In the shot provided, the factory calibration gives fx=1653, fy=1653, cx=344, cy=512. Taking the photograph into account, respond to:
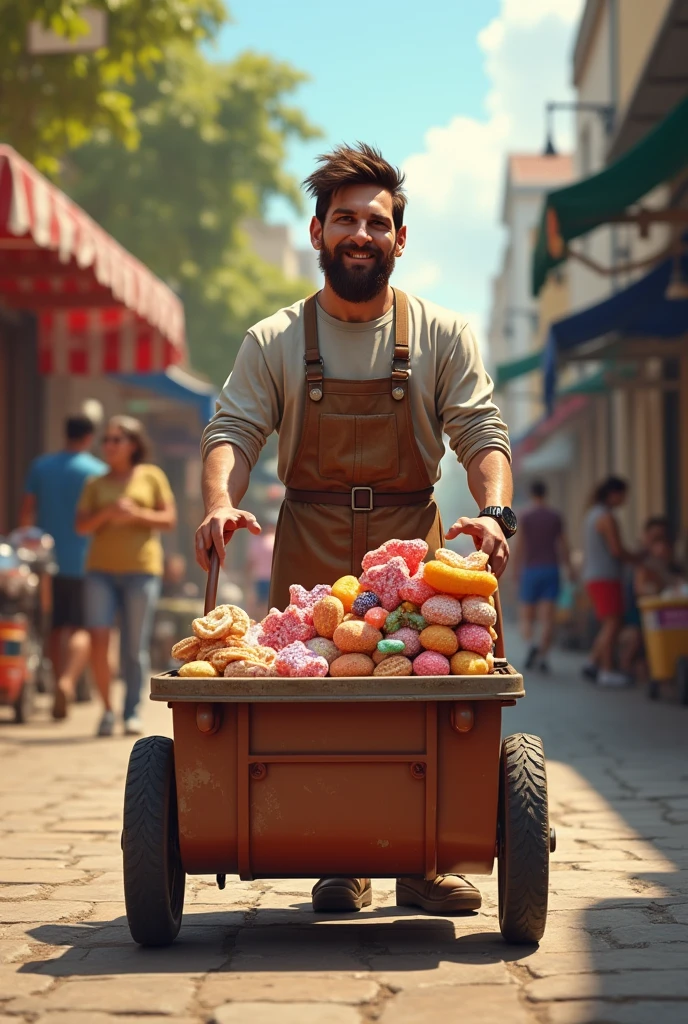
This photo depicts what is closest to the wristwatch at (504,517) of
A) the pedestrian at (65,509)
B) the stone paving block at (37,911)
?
the stone paving block at (37,911)

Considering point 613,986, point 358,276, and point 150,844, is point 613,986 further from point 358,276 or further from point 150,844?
point 358,276

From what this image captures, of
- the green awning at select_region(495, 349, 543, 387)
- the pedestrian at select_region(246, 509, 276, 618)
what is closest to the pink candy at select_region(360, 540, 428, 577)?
the pedestrian at select_region(246, 509, 276, 618)

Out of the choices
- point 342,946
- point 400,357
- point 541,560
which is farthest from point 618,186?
point 342,946

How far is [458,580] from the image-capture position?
158 inches

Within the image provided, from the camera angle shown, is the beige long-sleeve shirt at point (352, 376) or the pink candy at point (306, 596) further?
the beige long-sleeve shirt at point (352, 376)

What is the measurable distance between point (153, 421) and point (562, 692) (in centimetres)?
1426

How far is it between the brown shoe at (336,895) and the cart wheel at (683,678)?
6.86m

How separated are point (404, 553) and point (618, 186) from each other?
690 centimetres

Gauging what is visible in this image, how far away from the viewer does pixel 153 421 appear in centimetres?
2603

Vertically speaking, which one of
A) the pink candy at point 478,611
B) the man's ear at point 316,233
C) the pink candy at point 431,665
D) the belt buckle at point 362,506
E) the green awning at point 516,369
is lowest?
the pink candy at point 431,665

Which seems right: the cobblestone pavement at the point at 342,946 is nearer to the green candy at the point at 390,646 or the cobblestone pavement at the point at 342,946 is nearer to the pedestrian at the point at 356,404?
the pedestrian at the point at 356,404

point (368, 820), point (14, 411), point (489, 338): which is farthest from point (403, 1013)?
point (489, 338)

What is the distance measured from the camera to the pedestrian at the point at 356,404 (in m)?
4.59

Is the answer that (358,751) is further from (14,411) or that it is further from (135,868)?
(14,411)
